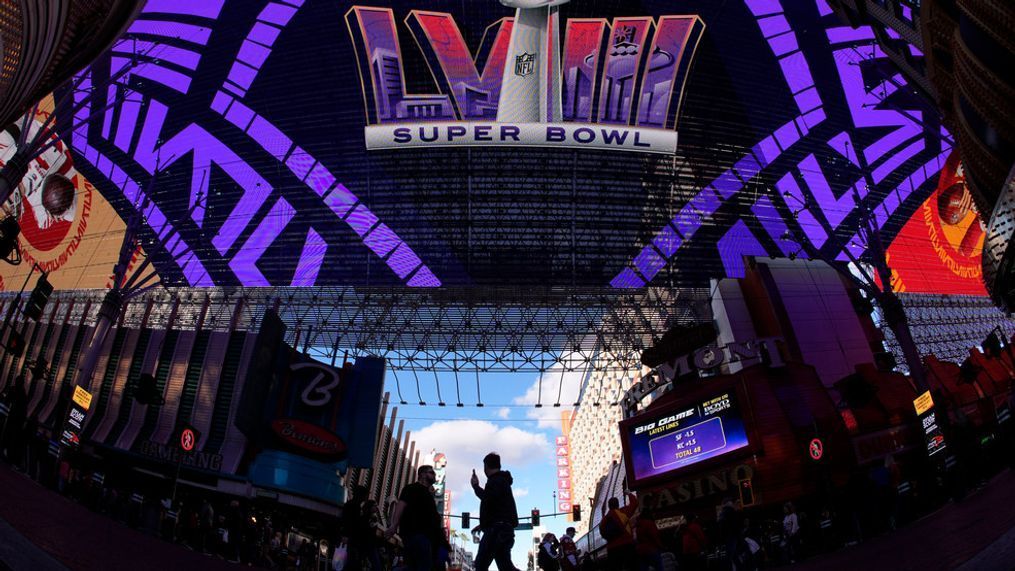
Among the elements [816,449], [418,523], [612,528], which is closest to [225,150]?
[418,523]

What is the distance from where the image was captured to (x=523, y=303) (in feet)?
109

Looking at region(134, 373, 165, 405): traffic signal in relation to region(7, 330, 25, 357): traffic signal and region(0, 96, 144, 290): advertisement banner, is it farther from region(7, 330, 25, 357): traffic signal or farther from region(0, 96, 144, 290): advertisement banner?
region(0, 96, 144, 290): advertisement banner

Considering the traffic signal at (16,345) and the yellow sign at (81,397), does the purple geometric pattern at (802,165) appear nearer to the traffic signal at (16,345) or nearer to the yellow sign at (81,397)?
the yellow sign at (81,397)

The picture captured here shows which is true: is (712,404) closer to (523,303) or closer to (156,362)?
(523,303)

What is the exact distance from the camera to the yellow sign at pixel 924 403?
44.5ft

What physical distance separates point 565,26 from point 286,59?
13838mm

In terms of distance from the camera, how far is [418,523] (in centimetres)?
630

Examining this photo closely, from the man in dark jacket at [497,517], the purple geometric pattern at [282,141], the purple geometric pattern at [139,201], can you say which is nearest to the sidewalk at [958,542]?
the man in dark jacket at [497,517]

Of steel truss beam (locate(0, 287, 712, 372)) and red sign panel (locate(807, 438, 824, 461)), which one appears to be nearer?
red sign panel (locate(807, 438, 824, 461))

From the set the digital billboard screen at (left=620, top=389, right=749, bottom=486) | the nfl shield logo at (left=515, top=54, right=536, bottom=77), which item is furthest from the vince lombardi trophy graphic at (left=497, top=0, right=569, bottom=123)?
the digital billboard screen at (left=620, top=389, right=749, bottom=486)

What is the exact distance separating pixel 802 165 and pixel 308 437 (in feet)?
101

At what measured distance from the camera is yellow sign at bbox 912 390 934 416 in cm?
1356

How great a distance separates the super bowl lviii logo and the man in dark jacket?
21.7 m

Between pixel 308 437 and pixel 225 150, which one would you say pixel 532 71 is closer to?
pixel 225 150
